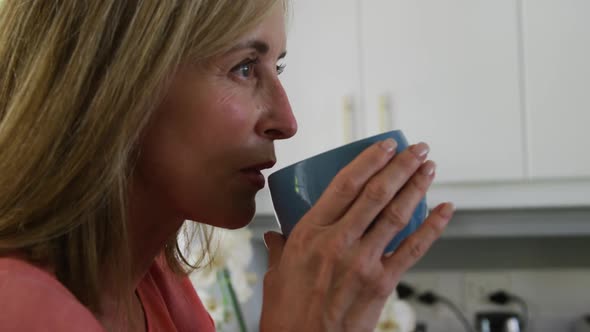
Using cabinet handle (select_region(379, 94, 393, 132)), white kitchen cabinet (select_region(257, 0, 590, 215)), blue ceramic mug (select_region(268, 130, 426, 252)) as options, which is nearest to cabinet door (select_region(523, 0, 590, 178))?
white kitchen cabinet (select_region(257, 0, 590, 215))

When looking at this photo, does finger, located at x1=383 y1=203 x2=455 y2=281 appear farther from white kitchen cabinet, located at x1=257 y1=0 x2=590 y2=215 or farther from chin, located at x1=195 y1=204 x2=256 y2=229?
white kitchen cabinet, located at x1=257 y1=0 x2=590 y2=215

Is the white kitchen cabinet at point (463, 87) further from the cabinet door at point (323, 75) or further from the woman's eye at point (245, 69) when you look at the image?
the woman's eye at point (245, 69)

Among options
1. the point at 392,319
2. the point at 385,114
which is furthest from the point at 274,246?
the point at 385,114

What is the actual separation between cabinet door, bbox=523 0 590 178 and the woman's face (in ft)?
4.24

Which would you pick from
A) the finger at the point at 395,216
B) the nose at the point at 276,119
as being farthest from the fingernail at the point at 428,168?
the nose at the point at 276,119

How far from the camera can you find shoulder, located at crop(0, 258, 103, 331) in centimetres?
48

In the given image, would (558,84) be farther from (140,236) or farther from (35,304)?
(35,304)

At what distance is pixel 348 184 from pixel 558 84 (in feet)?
4.55

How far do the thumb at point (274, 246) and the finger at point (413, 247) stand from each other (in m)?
0.10

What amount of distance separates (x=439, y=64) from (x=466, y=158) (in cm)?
26

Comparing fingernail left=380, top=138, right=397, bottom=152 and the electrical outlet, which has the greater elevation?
fingernail left=380, top=138, right=397, bottom=152

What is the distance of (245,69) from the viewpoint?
668 mm

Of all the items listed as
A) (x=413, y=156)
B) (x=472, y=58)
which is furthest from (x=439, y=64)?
(x=413, y=156)

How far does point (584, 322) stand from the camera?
2.11 metres
